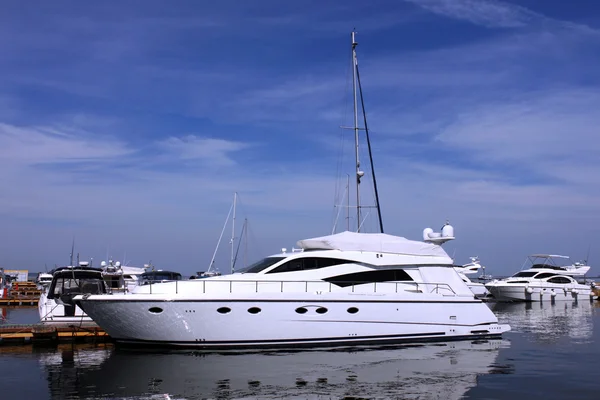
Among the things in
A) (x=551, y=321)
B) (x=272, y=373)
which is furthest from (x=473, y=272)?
(x=272, y=373)

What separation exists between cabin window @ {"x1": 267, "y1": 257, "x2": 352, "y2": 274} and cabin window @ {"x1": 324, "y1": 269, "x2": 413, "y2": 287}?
17.2 inches

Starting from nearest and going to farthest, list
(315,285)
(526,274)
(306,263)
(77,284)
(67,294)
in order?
(315,285) < (306,263) < (67,294) < (77,284) < (526,274)

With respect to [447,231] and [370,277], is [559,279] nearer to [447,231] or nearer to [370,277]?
[447,231]

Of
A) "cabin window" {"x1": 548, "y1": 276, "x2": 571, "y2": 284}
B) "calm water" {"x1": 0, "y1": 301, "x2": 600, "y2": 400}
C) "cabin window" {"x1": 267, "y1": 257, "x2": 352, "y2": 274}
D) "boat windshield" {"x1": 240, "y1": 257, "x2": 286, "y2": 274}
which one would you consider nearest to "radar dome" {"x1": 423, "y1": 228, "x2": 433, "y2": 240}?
"cabin window" {"x1": 267, "y1": 257, "x2": 352, "y2": 274}

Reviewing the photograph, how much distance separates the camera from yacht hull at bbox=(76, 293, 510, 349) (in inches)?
612

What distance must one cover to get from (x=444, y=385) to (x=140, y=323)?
787 centimetres

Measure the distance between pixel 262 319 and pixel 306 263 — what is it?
7.34ft

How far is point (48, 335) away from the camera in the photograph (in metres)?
18.1

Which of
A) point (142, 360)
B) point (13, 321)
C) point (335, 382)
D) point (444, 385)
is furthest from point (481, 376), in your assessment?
point (13, 321)

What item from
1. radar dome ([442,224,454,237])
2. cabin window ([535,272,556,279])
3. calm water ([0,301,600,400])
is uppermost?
radar dome ([442,224,454,237])

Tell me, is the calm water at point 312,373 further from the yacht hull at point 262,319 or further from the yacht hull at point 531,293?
the yacht hull at point 531,293

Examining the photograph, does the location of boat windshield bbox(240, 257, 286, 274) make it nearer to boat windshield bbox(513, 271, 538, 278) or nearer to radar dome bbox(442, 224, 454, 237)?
radar dome bbox(442, 224, 454, 237)

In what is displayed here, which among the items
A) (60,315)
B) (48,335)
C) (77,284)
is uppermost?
(77,284)

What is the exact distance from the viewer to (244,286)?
1627cm
